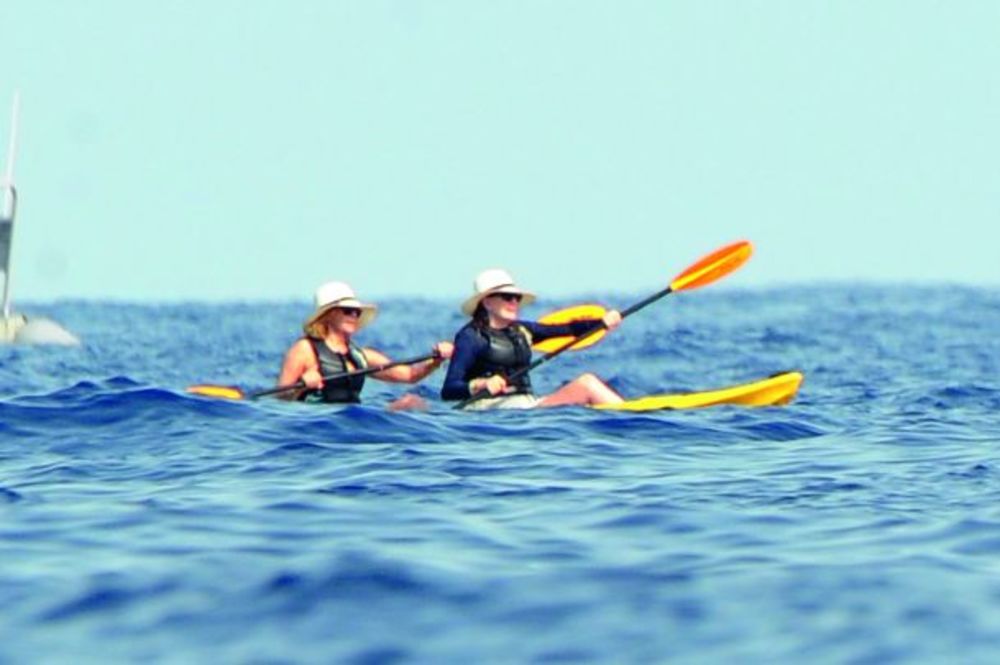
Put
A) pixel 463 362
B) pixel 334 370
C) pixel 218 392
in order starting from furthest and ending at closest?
pixel 218 392, pixel 334 370, pixel 463 362

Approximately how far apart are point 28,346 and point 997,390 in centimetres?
1760

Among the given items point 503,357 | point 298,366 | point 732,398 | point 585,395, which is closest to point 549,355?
point 503,357

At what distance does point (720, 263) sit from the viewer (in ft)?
50.4

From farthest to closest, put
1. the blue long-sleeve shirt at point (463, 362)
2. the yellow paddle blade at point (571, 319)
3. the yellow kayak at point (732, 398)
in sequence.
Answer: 1. the yellow paddle blade at point (571, 319)
2. the blue long-sleeve shirt at point (463, 362)
3. the yellow kayak at point (732, 398)

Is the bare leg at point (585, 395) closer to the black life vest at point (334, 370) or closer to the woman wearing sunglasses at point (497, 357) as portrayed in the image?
the woman wearing sunglasses at point (497, 357)

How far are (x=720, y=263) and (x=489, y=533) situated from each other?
805 cm

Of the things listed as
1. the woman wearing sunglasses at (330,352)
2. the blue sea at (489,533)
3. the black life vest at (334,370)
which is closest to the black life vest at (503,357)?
the woman wearing sunglasses at (330,352)

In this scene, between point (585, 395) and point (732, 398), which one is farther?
point (732, 398)

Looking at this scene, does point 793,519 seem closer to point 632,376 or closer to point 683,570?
point 683,570

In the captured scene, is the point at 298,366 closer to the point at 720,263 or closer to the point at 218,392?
the point at 218,392

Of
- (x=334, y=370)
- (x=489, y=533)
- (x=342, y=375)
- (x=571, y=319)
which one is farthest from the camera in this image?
(x=571, y=319)

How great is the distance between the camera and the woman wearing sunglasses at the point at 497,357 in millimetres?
13469

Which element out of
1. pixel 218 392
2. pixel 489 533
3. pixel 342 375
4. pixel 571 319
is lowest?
pixel 489 533

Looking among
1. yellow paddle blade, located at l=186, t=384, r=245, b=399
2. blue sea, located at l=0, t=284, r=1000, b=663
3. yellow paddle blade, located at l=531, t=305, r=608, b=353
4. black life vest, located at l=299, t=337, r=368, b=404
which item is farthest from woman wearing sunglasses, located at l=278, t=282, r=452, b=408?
yellow paddle blade, located at l=531, t=305, r=608, b=353
